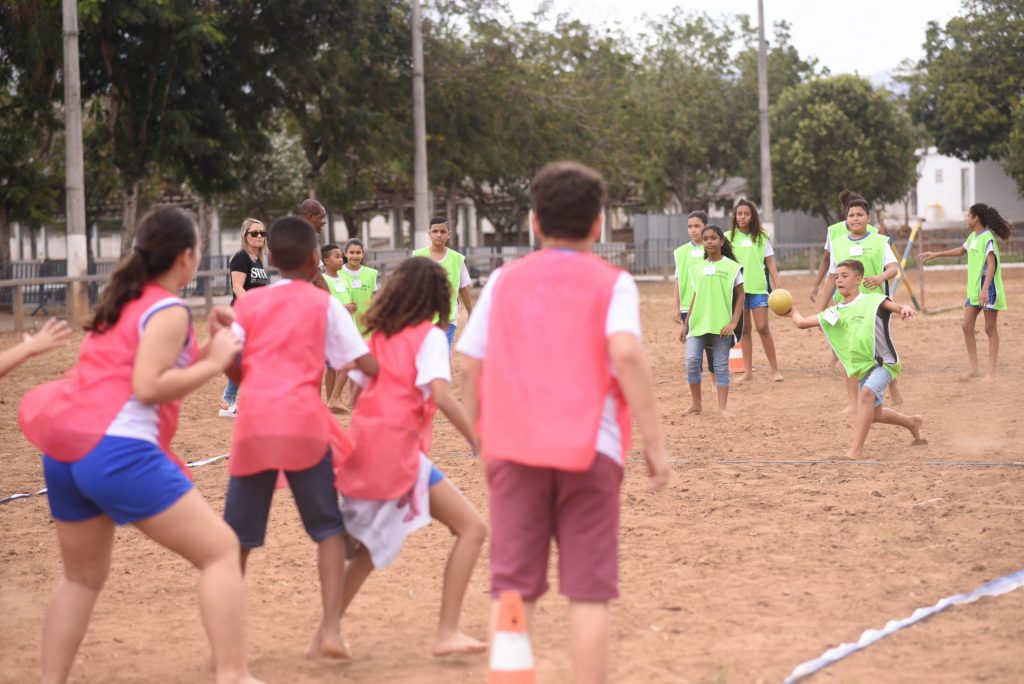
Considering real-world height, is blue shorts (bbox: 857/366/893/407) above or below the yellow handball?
below

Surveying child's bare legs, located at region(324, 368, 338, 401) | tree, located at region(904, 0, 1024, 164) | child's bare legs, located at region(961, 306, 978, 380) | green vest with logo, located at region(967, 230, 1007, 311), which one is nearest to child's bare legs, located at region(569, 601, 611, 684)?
child's bare legs, located at region(324, 368, 338, 401)

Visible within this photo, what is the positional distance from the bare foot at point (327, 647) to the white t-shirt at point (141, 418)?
1136mm

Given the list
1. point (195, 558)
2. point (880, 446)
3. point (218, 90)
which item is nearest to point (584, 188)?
point (195, 558)

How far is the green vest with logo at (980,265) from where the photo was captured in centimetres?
1309

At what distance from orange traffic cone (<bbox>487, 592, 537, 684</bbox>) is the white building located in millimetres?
52095

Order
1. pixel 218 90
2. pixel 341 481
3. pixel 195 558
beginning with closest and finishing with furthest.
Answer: pixel 195 558 < pixel 341 481 < pixel 218 90

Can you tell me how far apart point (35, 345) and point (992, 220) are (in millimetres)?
10600

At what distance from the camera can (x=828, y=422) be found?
10.9 metres

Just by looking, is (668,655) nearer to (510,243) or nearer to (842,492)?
(842,492)

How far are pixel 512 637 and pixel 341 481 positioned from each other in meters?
1.31

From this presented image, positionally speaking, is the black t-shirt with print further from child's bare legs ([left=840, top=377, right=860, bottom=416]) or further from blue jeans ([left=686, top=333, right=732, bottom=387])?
child's bare legs ([left=840, top=377, right=860, bottom=416])

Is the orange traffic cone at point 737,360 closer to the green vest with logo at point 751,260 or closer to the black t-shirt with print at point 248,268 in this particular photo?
the green vest with logo at point 751,260

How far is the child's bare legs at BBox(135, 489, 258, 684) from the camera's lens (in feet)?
14.1

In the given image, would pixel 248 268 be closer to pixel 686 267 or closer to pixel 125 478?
pixel 686 267
